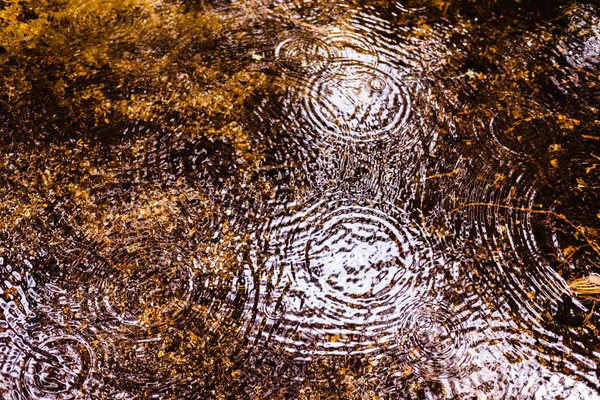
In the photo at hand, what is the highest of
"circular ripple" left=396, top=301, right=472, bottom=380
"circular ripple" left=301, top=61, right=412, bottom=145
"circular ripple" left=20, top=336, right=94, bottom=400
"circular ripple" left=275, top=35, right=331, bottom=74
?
"circular ripple" left=275, top=35, right=331, bottom=74

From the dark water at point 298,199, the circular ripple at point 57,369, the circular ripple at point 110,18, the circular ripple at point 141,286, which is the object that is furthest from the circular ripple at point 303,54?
the circular ripple at point 57,369

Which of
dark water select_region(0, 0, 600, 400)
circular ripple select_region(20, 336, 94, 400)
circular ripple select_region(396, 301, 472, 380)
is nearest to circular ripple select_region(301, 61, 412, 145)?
dark water select_region(0, 0, 600, 400)

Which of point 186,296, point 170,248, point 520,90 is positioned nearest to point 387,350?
point 186,296

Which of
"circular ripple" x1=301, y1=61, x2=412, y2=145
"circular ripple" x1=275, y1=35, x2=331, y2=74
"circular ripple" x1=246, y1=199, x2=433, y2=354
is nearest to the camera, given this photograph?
"circular ripple" x1=246, y1=199, x2=433, y2=354

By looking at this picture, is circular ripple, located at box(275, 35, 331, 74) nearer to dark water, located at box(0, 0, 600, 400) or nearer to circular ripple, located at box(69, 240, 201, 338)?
dark water, located at box(0, 0, 600, 400)

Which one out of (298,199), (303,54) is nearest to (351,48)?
(303,54)

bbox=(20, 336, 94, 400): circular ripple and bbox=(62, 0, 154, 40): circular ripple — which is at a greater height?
bbox=(62, 0, 154, 40): circular ripple

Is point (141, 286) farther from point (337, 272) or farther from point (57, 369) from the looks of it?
point (337, 272)
